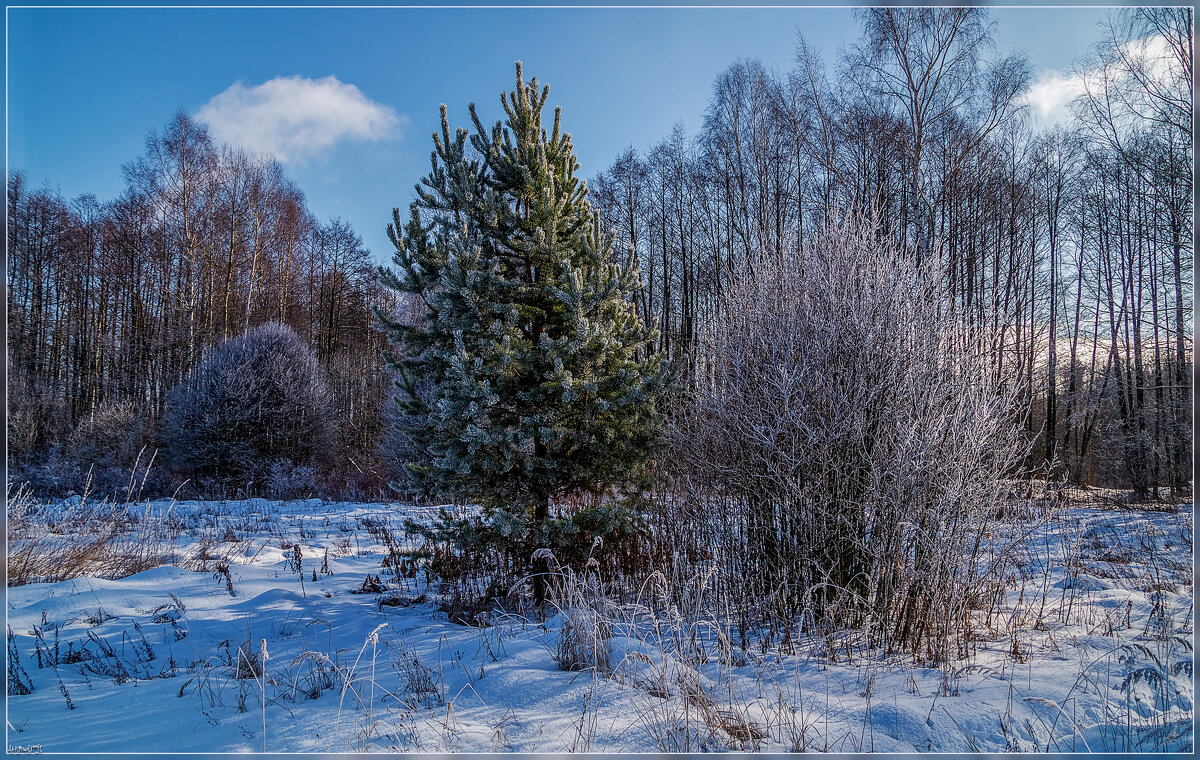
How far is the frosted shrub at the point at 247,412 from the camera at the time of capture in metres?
14.4

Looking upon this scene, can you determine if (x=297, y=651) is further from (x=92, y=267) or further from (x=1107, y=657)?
(x=92, y=267)

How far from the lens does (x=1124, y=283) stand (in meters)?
16.7

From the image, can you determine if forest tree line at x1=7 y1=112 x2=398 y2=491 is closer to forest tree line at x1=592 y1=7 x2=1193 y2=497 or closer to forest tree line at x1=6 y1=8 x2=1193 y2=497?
forest tree line at x1=6 y1=8 x2=1193 y2=497

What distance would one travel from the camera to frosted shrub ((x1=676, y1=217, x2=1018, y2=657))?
13.8 ft

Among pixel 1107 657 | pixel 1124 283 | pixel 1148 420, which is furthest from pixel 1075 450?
pixel 1107 657

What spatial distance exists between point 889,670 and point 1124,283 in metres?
20.4

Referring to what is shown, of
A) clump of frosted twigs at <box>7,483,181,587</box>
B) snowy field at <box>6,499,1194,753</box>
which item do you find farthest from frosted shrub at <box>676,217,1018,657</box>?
clump of frosted twigs at <box>7,483,181,587</box>

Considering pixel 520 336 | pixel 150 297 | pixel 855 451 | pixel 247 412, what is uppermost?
pixel 150 297

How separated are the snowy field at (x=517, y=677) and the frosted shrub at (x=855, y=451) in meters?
0.53

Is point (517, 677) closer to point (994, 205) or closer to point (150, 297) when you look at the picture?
point (994, 205)

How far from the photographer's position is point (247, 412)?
47.8 feet

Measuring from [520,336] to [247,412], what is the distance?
1326cm

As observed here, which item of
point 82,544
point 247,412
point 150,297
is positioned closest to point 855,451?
point 82,544

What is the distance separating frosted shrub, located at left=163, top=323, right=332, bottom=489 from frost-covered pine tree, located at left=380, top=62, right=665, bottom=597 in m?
12.0
